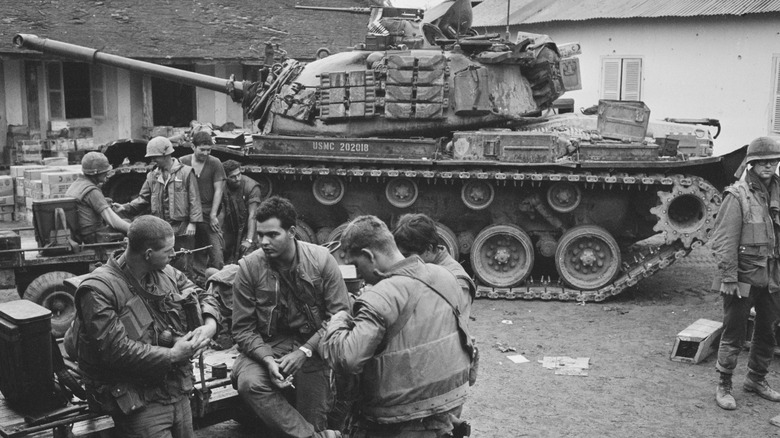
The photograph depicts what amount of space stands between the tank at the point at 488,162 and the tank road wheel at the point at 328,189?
27 mm

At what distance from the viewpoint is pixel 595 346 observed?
967 centimetres

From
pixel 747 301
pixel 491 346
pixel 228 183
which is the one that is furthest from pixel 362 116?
pixel 747 301

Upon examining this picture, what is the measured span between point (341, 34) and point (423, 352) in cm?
2224

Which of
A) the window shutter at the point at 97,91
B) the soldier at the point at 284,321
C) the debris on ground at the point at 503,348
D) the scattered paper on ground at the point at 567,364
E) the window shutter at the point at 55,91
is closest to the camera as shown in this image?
the soldier at the point at 284,321

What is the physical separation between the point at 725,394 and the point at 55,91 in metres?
17.9

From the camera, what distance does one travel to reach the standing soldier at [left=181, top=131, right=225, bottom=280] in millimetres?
10625

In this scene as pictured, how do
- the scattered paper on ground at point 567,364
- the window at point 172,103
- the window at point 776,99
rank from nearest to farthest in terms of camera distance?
the scattered paper on ground at point 567,364 → the window at point 776,99 → the window at point 172,103

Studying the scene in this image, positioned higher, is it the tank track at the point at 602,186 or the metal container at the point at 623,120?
the metal container at the point at 623,120

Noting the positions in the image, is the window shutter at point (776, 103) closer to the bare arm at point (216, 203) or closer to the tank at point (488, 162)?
the tank at point (488, 162)

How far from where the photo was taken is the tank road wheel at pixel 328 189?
12266 mm

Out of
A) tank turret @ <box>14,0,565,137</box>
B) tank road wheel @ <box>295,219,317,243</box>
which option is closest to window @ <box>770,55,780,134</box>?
tank turret @ <box>14,0,565,137</box>

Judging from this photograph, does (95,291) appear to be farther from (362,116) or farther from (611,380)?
(362,116)

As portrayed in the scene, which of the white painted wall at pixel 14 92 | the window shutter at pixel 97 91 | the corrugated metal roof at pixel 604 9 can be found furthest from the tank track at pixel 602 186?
the window shutter at pixel 97 91

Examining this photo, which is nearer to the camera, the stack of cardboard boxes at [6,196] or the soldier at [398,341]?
the soldier at [398,341]
